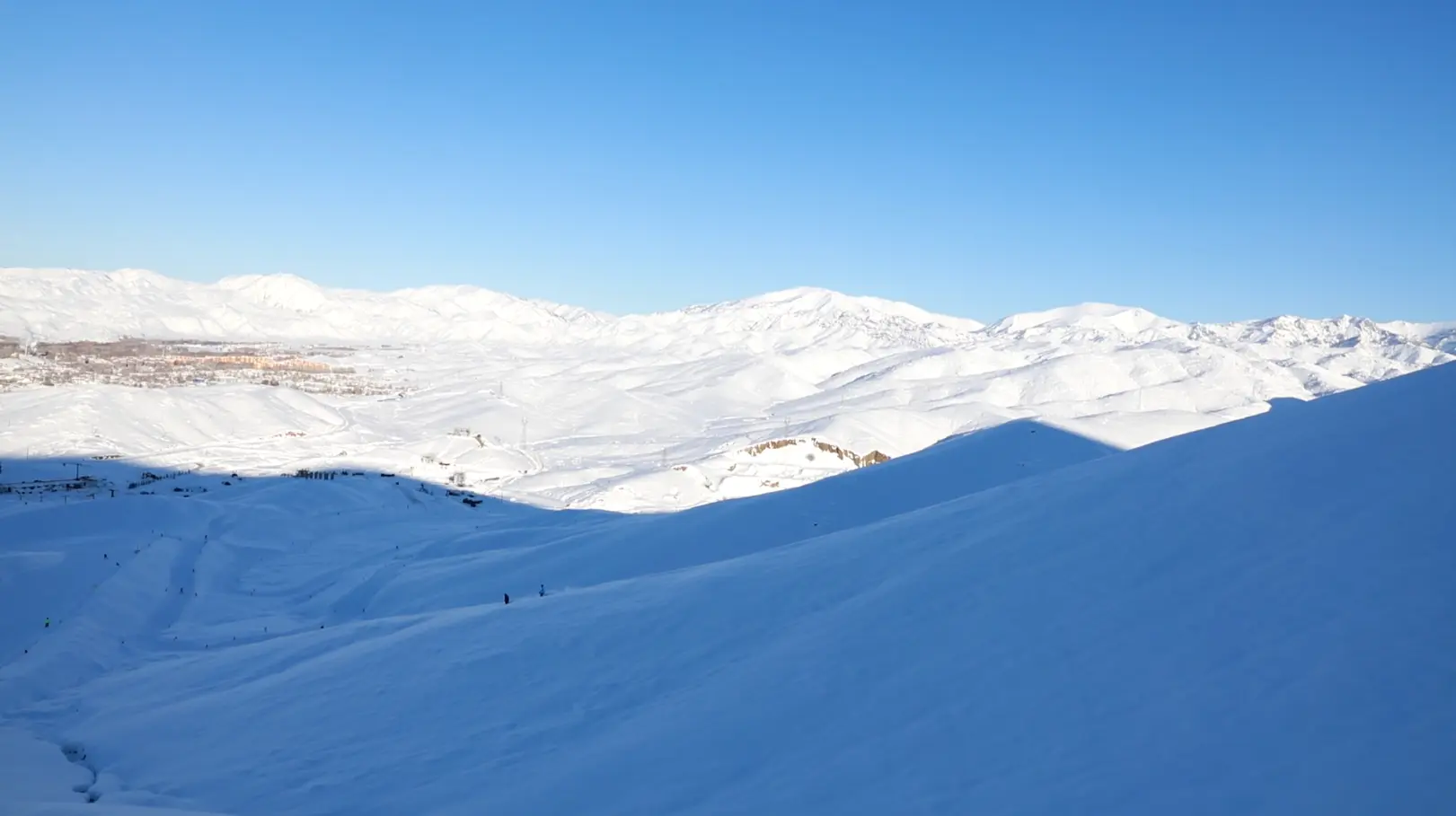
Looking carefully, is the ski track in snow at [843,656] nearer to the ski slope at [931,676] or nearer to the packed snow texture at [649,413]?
the ski slope at [931,676]

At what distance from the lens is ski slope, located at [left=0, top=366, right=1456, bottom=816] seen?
654cm

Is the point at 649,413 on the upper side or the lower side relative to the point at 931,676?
upper

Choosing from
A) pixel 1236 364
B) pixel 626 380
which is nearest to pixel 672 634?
pixel 626 380

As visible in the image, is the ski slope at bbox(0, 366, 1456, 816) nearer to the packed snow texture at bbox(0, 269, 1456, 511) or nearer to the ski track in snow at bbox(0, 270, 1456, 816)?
the ski track in snow at bbox(0, 270, 1456, 816)

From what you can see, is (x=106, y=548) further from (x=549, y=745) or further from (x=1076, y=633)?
(x=1076, y=633)

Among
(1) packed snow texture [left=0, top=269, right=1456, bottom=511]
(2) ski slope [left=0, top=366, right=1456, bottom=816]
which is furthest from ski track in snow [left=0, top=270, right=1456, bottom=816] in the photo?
(1) packed snow texture [left=0, top=269, right=1456, bottom=511]

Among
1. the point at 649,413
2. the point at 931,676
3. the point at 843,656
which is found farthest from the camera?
the point at 649,413

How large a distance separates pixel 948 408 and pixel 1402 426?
8015cm

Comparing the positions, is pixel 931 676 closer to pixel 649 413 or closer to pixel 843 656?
pixel 843 656

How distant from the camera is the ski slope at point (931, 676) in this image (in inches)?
257

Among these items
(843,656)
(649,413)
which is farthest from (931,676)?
(649,413)

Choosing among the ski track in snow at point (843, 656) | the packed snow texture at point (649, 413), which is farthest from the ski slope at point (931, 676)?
the packed snow texture at point (649, 413)

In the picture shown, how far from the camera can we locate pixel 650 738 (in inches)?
376

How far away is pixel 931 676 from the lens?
9.09 metres
